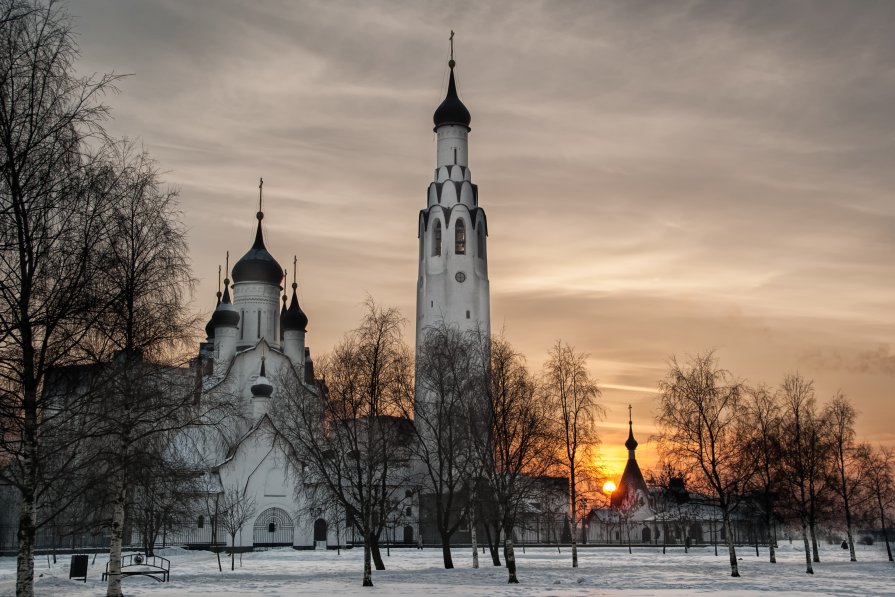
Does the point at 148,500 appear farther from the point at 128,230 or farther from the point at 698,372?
the point at 698,372

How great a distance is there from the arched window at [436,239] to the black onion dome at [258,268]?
43.0 feet

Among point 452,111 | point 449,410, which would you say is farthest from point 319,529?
point 452,111

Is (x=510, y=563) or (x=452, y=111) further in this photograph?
(x=452, y=111)

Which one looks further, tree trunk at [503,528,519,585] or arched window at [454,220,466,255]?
arched window at [454,220,466,255]

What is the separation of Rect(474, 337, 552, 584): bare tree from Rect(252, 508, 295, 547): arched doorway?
1147 inches

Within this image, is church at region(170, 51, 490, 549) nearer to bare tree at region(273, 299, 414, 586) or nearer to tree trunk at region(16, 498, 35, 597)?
bare tree at region(273, 299, 414, 586)

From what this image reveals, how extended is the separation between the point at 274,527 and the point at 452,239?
26708mm

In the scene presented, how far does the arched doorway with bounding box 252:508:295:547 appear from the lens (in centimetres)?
6381

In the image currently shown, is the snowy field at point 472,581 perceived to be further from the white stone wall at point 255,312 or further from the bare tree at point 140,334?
the white stone wall at point 255,312

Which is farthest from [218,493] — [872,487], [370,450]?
[872,487]

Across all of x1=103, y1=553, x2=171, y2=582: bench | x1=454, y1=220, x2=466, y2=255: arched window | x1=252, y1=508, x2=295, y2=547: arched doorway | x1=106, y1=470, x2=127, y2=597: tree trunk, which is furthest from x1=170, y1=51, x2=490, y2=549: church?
x1=106, y1=470, x2=127, y2=597: tree trunk

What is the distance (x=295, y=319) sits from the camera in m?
83.8

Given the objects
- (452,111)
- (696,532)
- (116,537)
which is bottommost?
(696,532)

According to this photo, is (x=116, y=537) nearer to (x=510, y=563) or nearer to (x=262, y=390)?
(x=510, y=563)
